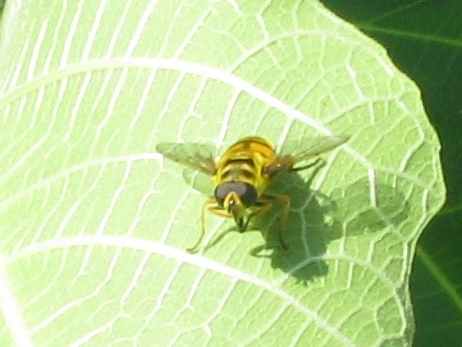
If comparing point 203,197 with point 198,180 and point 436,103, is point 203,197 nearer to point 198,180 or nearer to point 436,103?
point 198,180

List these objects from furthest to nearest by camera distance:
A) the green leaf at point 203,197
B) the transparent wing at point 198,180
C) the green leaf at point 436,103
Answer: the green leaf at point 436,103
the transparent wing at point 198,180
the green leaf at point 203,197

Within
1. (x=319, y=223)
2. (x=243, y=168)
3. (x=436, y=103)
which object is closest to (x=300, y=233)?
(x=319, y=223)

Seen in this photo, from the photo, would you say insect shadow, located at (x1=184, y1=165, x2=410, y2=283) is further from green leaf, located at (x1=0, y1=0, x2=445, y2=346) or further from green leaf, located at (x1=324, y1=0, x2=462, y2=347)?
green leaf, located at (x1=324, y1=0, x2=462, y2=347)

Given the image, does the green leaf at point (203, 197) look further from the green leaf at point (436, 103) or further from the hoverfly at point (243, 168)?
the green leaf at point (436, 103)

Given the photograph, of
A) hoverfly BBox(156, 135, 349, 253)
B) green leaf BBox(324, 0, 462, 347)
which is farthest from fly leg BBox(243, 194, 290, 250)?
green leaf BBox(324, 0, 462, 347)

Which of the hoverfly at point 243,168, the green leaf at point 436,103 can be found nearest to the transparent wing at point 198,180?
the hoverfly at point 243,168

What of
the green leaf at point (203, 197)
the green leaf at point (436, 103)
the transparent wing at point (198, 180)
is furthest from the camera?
the green leaf at point (436, 103)

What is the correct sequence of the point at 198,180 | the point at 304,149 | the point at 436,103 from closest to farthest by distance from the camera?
the point at 304,149
the point at 198,180
the point at 436,103
